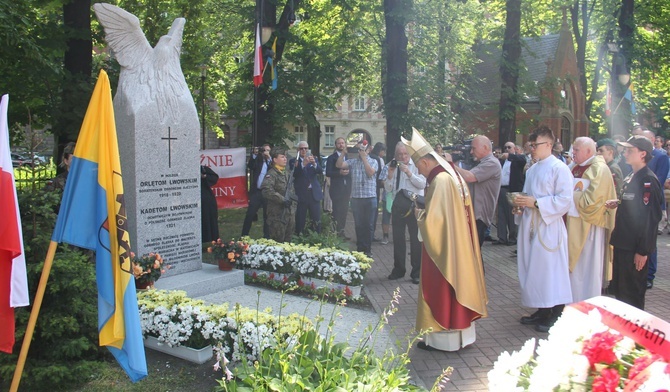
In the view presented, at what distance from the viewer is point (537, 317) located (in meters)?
6.75

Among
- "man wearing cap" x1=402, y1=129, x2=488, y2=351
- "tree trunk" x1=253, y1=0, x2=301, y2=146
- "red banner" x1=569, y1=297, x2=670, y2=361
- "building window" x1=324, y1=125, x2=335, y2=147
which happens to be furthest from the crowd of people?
"building window" x1=324, y1=125, x2=335, y2=147

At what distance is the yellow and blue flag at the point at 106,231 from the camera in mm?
3754

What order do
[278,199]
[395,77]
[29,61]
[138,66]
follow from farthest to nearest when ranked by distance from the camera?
[395,77] < [29,61] < [278,199] < [138,66]

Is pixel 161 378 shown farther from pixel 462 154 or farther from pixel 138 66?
pixel 462 154

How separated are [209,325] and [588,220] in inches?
179

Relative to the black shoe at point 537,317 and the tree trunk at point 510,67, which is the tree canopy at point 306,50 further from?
the black shoe at point 537,317

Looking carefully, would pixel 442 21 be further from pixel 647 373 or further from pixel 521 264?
pixel 647 373

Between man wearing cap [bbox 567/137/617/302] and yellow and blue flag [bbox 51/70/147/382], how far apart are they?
5200 mm

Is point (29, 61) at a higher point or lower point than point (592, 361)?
higher

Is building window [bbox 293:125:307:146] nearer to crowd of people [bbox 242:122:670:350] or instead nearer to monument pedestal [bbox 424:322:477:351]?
crowd of people [bbox 242:122:670:350]

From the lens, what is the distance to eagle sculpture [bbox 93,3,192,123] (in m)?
7.59

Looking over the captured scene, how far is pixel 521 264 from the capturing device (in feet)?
22.2

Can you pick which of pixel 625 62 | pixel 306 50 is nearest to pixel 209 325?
pixel 625 62

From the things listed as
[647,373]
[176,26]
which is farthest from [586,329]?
[176,26]
